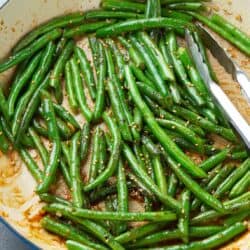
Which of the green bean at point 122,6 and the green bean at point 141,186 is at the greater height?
the green bean at point 122,6

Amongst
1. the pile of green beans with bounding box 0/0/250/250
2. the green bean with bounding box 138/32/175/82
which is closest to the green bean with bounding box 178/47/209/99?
the pile of green beans with bounding box 0/0/250/250

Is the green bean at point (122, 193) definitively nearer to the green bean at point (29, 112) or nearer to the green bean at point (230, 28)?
the green bean at point (29, 112)

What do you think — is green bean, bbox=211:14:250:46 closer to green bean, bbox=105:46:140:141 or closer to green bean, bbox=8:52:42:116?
green bean, bbox=105:46:140:141

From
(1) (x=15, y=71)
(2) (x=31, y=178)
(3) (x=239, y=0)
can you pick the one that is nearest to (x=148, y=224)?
(2) (x=31, y=178)

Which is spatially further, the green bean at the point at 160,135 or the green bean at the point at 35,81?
the green bean at the point at 35,81

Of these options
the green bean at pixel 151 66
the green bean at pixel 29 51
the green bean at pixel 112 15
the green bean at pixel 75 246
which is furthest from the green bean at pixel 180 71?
the green bean at pixel 75 246

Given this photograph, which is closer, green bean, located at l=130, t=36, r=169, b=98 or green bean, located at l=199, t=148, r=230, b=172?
green bean, located at l=199, t=148, r=230, b=172

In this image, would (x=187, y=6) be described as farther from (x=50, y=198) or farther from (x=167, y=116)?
(x=50, y=198)

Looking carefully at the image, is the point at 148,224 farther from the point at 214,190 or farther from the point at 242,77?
the point at 242,77
